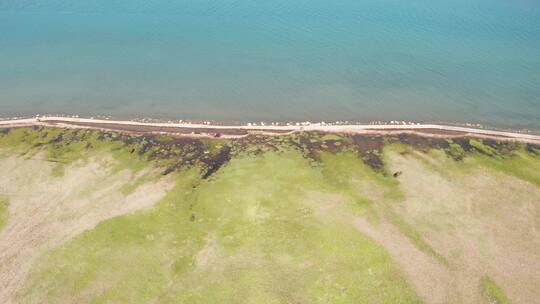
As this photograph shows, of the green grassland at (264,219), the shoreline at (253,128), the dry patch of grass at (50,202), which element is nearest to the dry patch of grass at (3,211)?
the green grassland at (264,219)

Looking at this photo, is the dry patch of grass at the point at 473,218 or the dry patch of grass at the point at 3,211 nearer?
the dry patch of grass at the point at 473,218

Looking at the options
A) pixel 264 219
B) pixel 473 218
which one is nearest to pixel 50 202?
pixel 264 219

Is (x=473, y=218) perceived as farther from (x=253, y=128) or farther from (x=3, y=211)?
(x=3, y=211)

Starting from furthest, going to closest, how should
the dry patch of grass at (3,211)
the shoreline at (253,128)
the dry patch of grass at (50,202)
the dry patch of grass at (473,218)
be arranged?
1. the shoreline at (253,128)
2. the dry patch of grass at (3,211)
3. the dry patch of grass at (50,202)
4. the dry patch of grass at (473,218)

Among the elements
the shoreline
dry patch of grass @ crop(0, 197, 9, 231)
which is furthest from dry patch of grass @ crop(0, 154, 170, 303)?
the shoreline

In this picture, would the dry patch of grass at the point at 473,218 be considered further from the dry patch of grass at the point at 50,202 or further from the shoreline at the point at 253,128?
the dry patch of grass at the point at 50,202

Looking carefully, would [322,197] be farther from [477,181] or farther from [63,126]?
[63,126]
